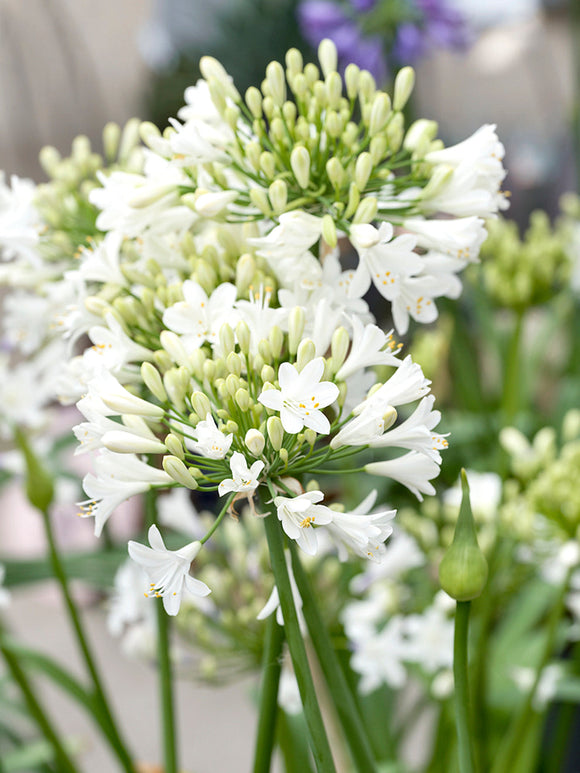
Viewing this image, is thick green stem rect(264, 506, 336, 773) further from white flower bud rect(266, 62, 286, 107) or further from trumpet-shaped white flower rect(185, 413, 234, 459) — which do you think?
white flower bud rect(266, 62, 286, 107)

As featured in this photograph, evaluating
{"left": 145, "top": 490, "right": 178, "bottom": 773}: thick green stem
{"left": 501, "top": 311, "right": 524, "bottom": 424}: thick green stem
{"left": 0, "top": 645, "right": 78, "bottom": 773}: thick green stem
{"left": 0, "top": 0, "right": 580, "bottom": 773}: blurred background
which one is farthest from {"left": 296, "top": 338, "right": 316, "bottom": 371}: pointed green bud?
{"left": 0, "top": 0, "right": 580, "bottom": 773}: blurred background

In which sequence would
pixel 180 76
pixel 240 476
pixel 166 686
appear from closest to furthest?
pixel 240 476 → pixel 166 686 → pixel 180 76

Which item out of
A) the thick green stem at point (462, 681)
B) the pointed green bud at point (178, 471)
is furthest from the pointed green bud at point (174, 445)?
the thick green stem at point (462, 681)

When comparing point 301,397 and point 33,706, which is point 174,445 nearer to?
point 301,397

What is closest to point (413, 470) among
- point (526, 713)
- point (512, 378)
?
point (526, 713)

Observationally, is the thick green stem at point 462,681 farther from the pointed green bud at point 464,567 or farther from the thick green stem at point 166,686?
the thick green stem at point 166,686

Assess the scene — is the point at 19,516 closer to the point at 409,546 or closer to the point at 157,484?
the point at 409,546
